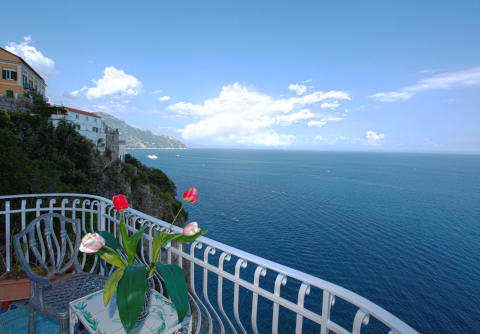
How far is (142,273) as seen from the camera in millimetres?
1437

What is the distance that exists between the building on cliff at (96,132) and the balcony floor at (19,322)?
90.3 ft

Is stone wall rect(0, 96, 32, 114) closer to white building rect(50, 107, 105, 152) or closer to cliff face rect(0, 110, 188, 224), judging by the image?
cliff face rect(0, 110, 188, 224)

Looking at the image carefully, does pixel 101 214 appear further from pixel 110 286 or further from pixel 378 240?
pixel 378 240

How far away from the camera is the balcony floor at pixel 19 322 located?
7.60ft

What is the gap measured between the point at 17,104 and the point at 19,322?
26.1 meters

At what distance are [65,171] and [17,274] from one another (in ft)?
52.1

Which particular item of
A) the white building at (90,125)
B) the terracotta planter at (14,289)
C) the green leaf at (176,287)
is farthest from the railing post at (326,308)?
the white building at (90,125)

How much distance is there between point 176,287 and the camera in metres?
1.44

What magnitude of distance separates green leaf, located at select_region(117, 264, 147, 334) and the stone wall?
25159 mm

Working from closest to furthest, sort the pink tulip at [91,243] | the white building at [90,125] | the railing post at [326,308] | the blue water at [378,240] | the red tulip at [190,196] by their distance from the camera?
1. the railing post at [326,308]
2. the pink tulip at [91,243]
3. the red tulip at [190,196]
4. the blue water at [378,240]
5. the white building at [90,125]

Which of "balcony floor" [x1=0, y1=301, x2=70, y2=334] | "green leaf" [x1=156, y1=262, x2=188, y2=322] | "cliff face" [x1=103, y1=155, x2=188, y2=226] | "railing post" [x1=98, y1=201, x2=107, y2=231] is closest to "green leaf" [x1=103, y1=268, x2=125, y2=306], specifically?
"green leaf" [x1=156, y1=262, x2=188, y2=322]

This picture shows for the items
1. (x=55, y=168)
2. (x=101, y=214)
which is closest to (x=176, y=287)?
(x=101, y=214)

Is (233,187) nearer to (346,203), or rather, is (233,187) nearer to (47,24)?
(346,203)

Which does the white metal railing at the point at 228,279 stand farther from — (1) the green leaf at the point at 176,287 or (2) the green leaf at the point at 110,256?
(2) the green leaf at the point at 110,256
